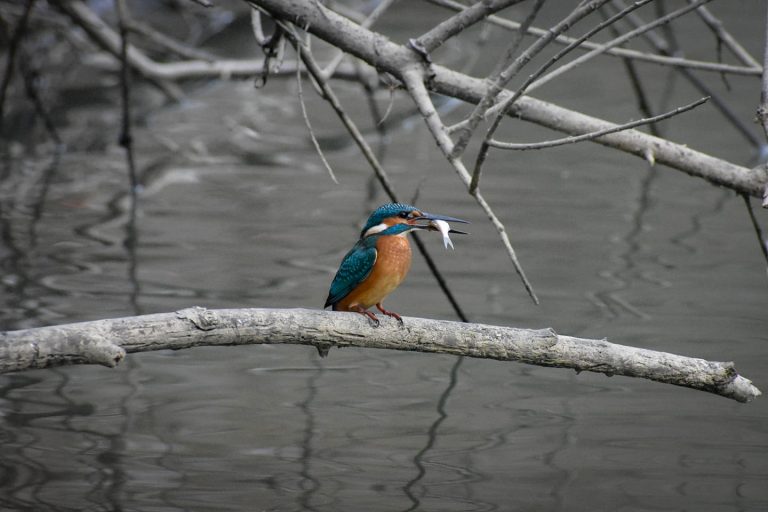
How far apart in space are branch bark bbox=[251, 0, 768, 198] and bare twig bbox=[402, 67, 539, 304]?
6 centimetres

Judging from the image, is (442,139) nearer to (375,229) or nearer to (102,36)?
(375,229)

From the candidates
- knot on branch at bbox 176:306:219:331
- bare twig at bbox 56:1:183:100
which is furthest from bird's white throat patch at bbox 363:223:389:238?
bare twig at bbox 56:1:183:100

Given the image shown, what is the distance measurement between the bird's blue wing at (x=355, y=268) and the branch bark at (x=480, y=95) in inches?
36.8

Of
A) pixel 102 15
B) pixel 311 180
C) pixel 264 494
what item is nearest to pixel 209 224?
pixel 311 180

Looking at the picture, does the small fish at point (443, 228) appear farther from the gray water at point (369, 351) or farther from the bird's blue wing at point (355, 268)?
the gray water at point (369, 351)

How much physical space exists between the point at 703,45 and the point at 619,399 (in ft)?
29.9

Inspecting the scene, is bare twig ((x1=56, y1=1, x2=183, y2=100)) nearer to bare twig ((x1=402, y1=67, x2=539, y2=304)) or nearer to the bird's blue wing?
bare twig ((x1=402, y1=67, x2=539, y2=304))

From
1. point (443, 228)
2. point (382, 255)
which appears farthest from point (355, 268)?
point (443, 228)

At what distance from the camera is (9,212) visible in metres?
7.49

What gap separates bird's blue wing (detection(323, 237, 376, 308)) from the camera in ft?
10.8

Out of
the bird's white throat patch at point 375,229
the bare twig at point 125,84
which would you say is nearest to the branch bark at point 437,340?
the bird's white throat patch at point 375,229

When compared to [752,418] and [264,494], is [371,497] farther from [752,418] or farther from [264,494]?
[752,418]

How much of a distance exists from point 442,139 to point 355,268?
554 millimetres

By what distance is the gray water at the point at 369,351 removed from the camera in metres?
3.78
